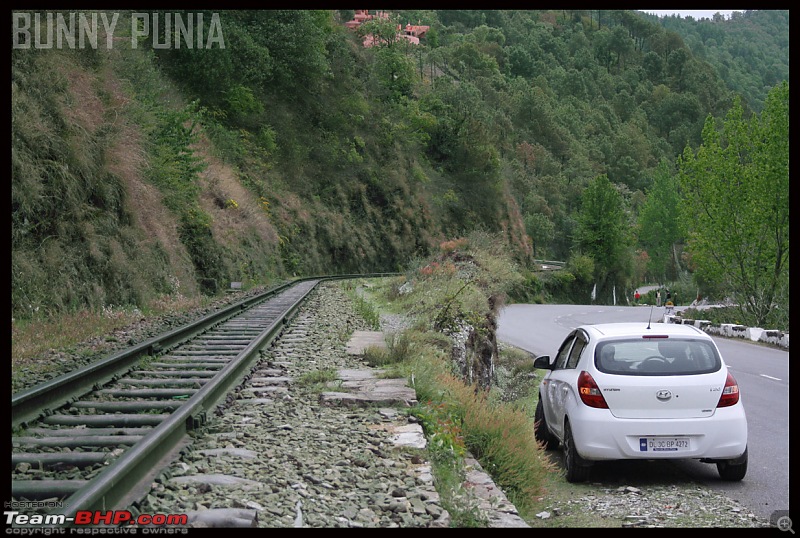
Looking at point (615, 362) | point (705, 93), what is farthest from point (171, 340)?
point (705, 93)

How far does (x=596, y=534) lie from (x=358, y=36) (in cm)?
6986

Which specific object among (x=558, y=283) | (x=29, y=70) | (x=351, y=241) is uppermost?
(x=29, y=70)

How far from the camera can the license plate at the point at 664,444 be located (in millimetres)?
7785

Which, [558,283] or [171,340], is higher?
[171,340]

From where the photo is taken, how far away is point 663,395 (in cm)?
784

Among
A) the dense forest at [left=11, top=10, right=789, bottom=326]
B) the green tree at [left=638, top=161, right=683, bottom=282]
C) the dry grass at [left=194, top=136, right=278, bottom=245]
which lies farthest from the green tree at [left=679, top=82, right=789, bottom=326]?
the green tree at [left=638, top=161, right=683, bottom=282]

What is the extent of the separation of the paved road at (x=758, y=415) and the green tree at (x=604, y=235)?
50812 millimetres

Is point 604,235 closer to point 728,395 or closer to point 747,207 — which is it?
point 747,207

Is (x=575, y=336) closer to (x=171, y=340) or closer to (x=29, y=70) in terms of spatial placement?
(x=171, y=340)

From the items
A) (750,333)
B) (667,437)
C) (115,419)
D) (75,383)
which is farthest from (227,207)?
(667,437)

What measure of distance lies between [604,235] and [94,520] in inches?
3079

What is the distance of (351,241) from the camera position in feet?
165

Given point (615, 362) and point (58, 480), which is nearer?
point (58, 480)
